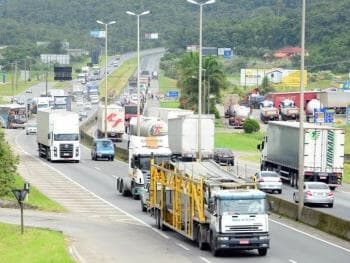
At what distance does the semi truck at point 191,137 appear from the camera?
258 feet

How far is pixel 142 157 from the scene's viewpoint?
54875 millimetres

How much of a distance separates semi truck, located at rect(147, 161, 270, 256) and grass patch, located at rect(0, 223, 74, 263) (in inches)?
163

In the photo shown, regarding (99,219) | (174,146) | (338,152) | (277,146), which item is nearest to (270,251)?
(99,219)

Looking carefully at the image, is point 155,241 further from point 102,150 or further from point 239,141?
point 239,141

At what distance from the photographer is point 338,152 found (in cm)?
6650

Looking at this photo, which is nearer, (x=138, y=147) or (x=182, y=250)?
(x=182, y=250)

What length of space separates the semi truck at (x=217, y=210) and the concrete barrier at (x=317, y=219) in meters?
5.03

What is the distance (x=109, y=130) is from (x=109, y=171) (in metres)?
36.2

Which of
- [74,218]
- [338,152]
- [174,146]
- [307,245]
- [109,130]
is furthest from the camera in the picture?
[109,130]

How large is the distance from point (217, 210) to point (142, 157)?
20.0 m

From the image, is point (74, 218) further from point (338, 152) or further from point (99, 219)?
point (338, 152)

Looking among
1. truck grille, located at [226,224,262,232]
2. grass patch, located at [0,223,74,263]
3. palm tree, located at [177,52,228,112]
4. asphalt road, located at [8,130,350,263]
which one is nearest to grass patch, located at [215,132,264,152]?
palm tree, located at [177,52,228,112]

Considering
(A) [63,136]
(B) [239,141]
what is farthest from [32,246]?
(B) [239,141]

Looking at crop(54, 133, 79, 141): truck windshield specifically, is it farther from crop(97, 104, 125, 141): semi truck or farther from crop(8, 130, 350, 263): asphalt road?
crop(97, 104, 125, 141): semi truck
